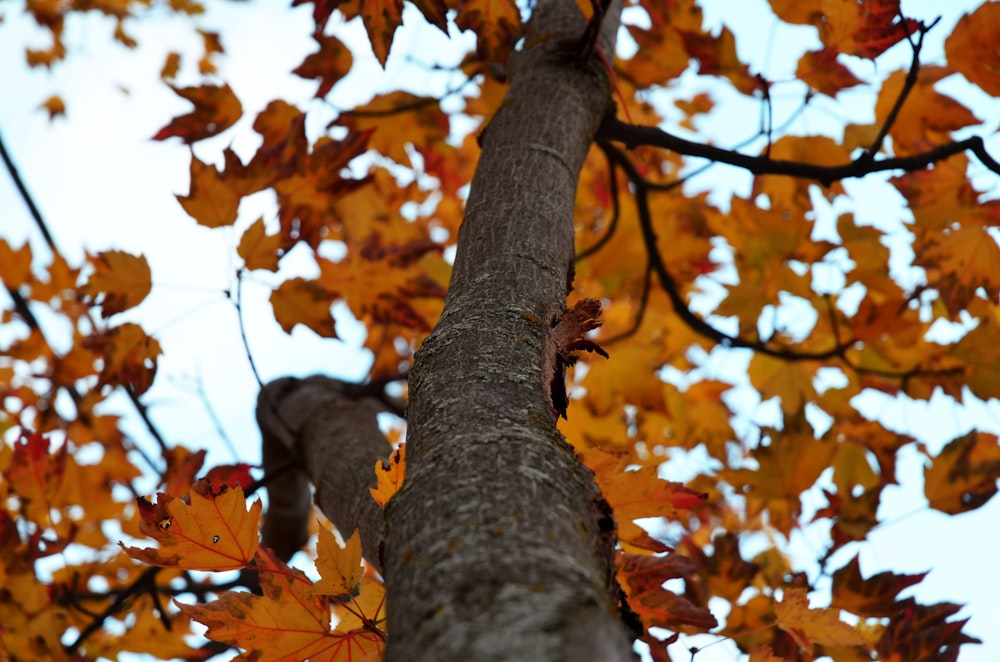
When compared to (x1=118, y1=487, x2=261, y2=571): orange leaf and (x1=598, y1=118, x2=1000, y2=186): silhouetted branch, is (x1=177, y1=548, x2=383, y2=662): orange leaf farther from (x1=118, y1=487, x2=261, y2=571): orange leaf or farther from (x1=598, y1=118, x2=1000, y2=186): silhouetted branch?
(x1=598, y1=118, x2=1000, y2=186): silhouetted branch

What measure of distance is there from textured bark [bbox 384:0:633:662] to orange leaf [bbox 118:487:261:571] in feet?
0.97

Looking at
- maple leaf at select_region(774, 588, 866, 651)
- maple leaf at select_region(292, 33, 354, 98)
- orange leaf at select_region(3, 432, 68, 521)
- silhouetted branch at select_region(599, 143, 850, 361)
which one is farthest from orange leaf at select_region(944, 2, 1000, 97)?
orange leaf at select_region(3, 432, 68, 521)

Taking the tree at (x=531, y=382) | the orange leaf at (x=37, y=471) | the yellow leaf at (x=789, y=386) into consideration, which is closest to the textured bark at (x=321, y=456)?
the tree at (x=531, y=382)

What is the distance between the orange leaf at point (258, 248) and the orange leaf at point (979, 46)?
1.51 metres

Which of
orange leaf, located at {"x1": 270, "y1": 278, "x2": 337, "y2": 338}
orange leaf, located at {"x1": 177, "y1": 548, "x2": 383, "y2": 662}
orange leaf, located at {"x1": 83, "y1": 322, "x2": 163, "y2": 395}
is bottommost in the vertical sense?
orange leaf, located at {"x1": 177, "y1": 548, "x2": 383, "y2": 662}

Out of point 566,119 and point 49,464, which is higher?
point 566,119

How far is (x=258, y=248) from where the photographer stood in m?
1.58

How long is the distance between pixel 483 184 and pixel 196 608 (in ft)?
2.35

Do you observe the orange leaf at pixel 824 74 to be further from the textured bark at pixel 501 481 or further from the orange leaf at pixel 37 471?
the orange leaf at pixel 37 471

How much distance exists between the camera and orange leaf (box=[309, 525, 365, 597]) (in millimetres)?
881

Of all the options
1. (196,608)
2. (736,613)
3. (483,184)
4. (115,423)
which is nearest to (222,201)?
(483,184)

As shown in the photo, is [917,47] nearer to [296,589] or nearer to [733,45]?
[733,45]

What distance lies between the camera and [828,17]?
1.45 meters

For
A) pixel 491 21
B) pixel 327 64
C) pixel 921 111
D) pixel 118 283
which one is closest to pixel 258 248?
pixel 118 283
